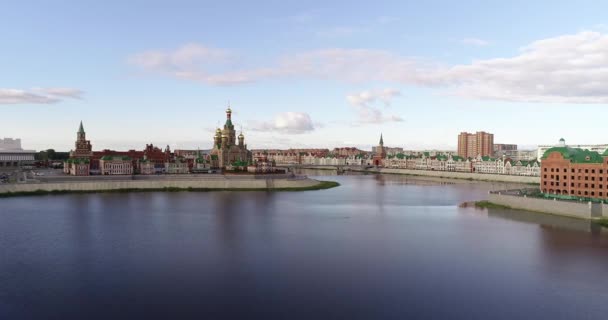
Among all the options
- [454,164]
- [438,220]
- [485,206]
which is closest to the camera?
[438,220]

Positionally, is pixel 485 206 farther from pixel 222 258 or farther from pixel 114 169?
pixel 114 169

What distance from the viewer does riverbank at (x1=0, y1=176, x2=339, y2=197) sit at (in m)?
38.6

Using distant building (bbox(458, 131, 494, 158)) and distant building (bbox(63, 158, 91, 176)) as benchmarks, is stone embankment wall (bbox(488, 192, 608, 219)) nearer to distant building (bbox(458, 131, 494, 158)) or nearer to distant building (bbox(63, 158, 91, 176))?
distant building (bbox(63, 158, 91, 176))

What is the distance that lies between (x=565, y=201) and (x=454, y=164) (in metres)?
51.8

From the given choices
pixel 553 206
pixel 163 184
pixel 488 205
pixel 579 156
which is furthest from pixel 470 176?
pixel 163 184

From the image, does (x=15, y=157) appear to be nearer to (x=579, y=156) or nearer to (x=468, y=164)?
(x=468, y=164)

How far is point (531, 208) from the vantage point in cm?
2914

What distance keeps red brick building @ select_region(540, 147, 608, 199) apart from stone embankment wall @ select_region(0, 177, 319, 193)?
80.0ft

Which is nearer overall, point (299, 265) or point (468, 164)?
point (299, 265)

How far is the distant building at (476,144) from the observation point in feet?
370

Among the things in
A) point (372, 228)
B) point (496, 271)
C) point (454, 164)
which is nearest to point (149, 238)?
point (372, 228)

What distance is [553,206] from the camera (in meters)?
27.6

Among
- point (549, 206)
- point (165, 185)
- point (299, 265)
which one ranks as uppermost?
point (165, 185)

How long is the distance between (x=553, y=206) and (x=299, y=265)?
19.6 metres
